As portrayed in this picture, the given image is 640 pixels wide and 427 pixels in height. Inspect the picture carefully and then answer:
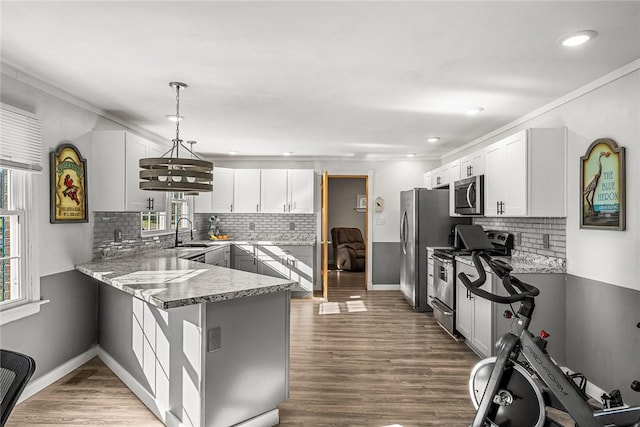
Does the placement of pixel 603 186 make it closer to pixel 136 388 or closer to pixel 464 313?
pixel 464 313

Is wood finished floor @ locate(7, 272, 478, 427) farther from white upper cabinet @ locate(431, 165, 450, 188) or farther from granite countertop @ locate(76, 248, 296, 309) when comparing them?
white upper cabinet @ locate(431, 165, 450, 188)

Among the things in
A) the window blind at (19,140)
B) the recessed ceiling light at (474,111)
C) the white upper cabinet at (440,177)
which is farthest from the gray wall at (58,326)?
the white upper cabinet at (440,177)

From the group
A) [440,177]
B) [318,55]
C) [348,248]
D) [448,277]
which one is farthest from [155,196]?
[348,248]

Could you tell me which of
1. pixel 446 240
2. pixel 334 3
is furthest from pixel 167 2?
pixel 446 240

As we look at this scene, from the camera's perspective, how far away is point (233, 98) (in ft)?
11.2

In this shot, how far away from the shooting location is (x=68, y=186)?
3.30m

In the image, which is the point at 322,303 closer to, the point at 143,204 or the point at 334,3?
the point at 143,204

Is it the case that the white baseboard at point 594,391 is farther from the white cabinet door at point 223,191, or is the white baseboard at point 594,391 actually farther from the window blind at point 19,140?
the white cabinet door at point 223,191

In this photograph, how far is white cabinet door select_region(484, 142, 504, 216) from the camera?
12.6ft

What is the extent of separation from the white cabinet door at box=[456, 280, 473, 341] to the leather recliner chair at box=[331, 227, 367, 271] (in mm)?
4715

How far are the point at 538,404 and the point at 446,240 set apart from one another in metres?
3.48

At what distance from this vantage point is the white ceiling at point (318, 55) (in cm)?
196

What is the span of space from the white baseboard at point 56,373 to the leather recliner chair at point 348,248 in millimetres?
6036

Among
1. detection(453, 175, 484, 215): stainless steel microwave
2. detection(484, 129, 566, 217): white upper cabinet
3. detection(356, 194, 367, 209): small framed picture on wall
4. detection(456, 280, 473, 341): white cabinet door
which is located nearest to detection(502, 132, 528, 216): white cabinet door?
detection(484, 129, 566, 217): white upper cabinet
